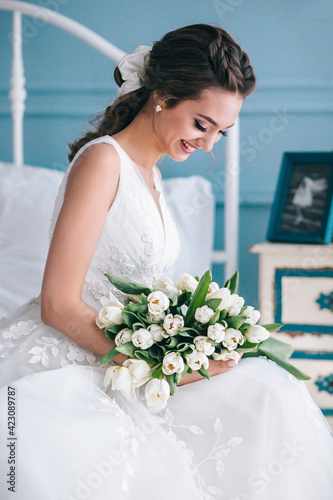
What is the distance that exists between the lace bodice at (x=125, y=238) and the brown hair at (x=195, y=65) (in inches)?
7.0

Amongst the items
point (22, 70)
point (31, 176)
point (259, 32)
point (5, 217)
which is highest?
point (259, 32)

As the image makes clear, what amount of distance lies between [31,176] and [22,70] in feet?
1.59

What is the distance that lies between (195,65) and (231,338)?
1.94 feet

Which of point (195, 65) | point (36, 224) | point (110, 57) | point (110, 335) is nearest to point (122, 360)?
point (110, 335)

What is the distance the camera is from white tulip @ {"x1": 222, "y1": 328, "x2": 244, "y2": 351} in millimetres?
876

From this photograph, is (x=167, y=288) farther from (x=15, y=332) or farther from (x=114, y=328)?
(x=15, y=332)

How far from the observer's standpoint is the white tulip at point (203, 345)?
0.85m

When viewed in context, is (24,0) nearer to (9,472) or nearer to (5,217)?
(5,217)

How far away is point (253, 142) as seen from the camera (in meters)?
1.97

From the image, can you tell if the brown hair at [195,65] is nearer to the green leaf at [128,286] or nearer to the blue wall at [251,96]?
the green leaf at [128,286]

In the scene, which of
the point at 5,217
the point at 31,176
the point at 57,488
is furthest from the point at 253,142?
the point at 57,488

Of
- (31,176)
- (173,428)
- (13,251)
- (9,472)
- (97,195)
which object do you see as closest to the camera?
(9,472)

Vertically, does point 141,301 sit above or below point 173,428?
above

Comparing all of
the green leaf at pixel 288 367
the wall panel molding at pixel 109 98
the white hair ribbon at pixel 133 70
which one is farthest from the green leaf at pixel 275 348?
the wall panel molding at pixel 109 98
